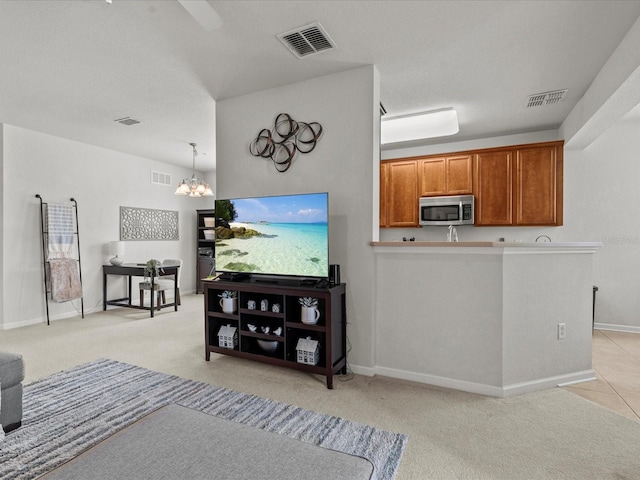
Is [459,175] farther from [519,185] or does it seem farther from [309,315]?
[309,315]

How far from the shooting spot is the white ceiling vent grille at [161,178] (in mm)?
6293

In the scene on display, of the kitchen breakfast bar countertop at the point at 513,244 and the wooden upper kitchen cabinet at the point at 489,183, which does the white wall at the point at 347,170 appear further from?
the wooden upper kitchen cabinet at the point at 489,183

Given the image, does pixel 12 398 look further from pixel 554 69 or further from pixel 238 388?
pixel 554 69

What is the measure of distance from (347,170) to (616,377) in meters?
2.89

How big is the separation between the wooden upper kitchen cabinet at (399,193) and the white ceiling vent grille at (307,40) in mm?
2837

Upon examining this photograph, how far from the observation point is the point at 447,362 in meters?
2.66

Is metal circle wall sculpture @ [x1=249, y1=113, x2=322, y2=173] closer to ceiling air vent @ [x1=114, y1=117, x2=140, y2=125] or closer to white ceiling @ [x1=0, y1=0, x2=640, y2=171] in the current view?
white ceiling @ [x1=0, y1=0, x2=640, y2=171]

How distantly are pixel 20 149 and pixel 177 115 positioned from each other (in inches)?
91.4

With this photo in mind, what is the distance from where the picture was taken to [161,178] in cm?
645

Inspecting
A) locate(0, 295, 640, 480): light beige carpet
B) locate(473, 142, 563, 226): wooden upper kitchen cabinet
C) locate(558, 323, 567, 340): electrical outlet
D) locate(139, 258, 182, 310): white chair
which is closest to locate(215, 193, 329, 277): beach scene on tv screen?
locate(0, 295, 640, 480): light beige carpet

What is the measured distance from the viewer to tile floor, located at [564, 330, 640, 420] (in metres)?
2.37

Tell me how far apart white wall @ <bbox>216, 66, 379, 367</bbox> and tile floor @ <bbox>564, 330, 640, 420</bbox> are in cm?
170

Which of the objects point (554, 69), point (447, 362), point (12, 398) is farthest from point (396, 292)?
point (12, 398)

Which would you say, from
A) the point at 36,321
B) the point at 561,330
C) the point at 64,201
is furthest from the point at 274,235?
the point at 36,321
